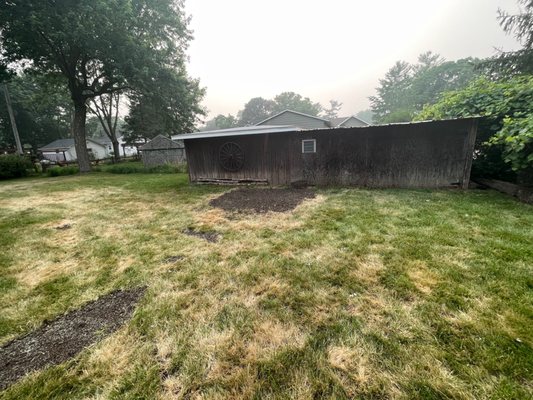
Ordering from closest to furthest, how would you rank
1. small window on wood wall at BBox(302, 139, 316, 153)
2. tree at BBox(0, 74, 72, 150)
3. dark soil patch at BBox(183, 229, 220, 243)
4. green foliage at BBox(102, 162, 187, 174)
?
dark soil patch at BBox(183, 229, 220, 243) → small window on wood wall at BBox(302, 139, 316, 153) → green foliage at BBox(102, 162, 187, 174) → tree at BBox(0, 74, 72, 150)

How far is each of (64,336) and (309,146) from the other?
7.26 m

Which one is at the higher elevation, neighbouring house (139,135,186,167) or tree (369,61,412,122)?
tree (369,61,412,122)

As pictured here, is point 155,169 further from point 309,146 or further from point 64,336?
point 64,336

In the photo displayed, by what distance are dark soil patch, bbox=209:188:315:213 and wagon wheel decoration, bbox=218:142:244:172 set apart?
57.8 inches

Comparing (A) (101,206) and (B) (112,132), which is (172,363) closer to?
(A) (101,206)

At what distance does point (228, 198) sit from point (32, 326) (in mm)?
5006

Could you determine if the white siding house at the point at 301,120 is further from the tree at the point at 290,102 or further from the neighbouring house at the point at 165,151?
the tree at the point at 290,102

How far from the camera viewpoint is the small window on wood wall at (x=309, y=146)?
763 cm

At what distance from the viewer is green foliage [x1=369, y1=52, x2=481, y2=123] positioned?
34906 millimetres

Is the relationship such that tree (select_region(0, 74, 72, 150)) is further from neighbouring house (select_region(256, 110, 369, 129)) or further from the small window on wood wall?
the small window on wood wall

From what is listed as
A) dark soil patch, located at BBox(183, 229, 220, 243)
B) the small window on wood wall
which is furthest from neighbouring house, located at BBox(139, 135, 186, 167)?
dark soil patch, located at BBox(183, 229, 220, 243)

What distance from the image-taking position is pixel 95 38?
36.9 feet

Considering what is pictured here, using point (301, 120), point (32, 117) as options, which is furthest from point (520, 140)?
point (32, 117)

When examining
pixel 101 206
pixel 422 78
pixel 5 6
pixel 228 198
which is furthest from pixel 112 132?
pixel 422 78
